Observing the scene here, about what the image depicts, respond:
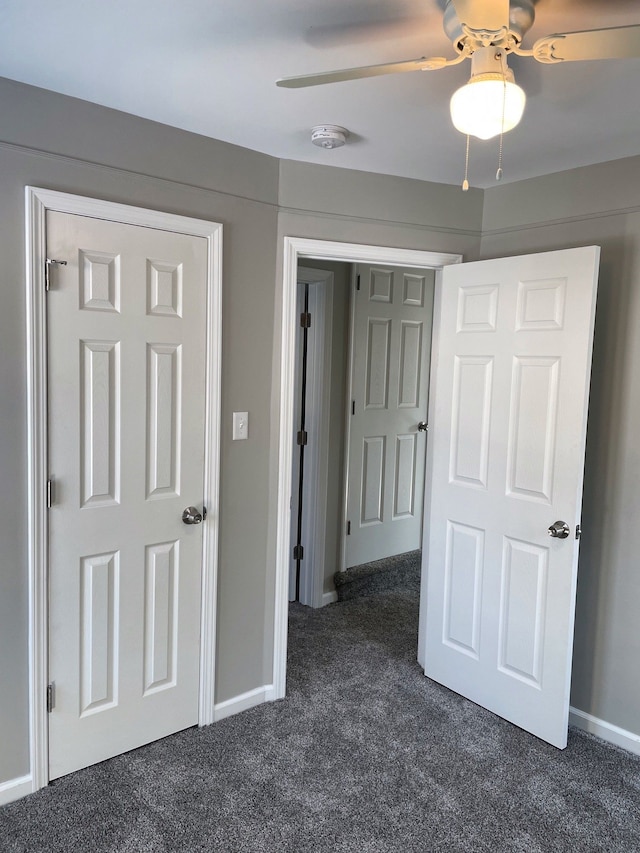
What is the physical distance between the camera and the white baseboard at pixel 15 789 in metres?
2.10

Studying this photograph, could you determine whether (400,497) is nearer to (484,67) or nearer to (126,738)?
(126,738)

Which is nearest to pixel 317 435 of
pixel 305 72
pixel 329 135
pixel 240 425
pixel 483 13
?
pixel 240 425

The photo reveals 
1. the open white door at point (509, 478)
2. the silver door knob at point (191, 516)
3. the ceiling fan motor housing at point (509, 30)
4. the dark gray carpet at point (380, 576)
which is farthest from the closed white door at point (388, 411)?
the ceiling fan motor housing at point (509, 30)

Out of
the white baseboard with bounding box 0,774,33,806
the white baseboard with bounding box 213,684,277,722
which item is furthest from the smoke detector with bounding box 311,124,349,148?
the white baseboard with bounding box 0,774,33,806

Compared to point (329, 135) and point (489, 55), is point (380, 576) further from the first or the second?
Answer: point (489, 55)

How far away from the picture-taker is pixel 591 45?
48.5 inches

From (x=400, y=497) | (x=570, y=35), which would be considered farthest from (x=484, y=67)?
(x=400, y=497)

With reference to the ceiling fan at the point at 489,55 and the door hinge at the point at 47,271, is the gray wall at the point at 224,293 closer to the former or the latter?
the door hinge at the point at 47,271

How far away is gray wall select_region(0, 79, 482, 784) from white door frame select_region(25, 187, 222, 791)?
0.09 ft

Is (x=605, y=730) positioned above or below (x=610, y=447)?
below

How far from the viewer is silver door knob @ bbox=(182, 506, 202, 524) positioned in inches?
97.6

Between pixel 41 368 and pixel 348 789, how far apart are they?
1.80m

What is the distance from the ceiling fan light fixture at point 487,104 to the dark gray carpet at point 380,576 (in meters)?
3.04

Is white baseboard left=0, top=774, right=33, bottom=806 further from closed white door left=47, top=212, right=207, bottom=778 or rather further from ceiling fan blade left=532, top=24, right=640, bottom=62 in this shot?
ceiling fan blade left=532, top=24, right=640, bottom=62
